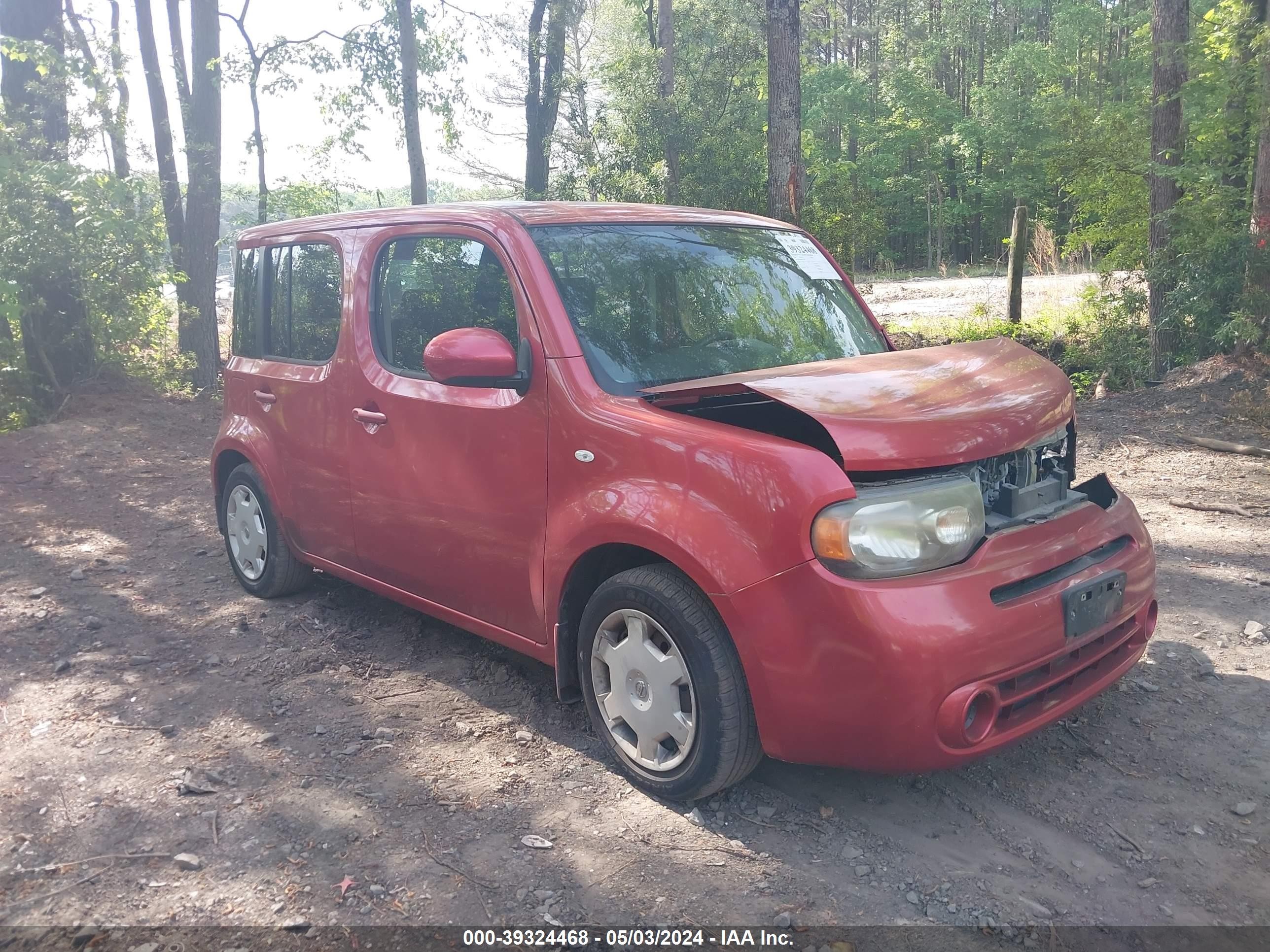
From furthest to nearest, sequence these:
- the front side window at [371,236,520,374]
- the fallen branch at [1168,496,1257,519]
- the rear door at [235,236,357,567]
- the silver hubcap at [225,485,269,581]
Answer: the fallen branch at [1168,496,1257,519] < the silver hubcap at [225,485,269,581] < the rear door at [235,236,357,567] < the front side window at [371,236,520,374]

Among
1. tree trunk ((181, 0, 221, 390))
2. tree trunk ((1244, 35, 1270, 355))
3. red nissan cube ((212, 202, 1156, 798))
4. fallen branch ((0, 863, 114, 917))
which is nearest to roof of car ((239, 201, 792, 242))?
Result: red nissan cube ((212, 202, 1156, 798))

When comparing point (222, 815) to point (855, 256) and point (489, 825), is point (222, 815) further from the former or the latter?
point (855, 256)

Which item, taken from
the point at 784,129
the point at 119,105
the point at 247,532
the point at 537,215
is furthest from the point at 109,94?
the point at 537,215

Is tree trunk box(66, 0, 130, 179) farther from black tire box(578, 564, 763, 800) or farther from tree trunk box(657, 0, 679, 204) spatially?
black tire box(578, 564, 763, 800)

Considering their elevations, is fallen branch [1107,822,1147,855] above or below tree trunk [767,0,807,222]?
below

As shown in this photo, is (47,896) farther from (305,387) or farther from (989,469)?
(989,469)

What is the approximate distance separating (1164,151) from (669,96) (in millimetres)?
10760

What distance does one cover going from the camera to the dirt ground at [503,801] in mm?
2791

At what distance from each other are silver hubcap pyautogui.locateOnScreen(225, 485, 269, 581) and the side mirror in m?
2.41

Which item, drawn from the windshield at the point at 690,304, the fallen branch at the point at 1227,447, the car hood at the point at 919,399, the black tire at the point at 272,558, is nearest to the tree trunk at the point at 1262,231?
the fallen branch at the point at 1227,447

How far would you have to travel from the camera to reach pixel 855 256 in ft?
47.1

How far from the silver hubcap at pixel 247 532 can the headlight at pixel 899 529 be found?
3.64 metres

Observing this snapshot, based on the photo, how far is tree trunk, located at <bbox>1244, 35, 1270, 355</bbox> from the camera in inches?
369

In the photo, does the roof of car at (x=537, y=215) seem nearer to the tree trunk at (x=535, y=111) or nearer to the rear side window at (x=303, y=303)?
the rear side window at (x=303, y=303)
